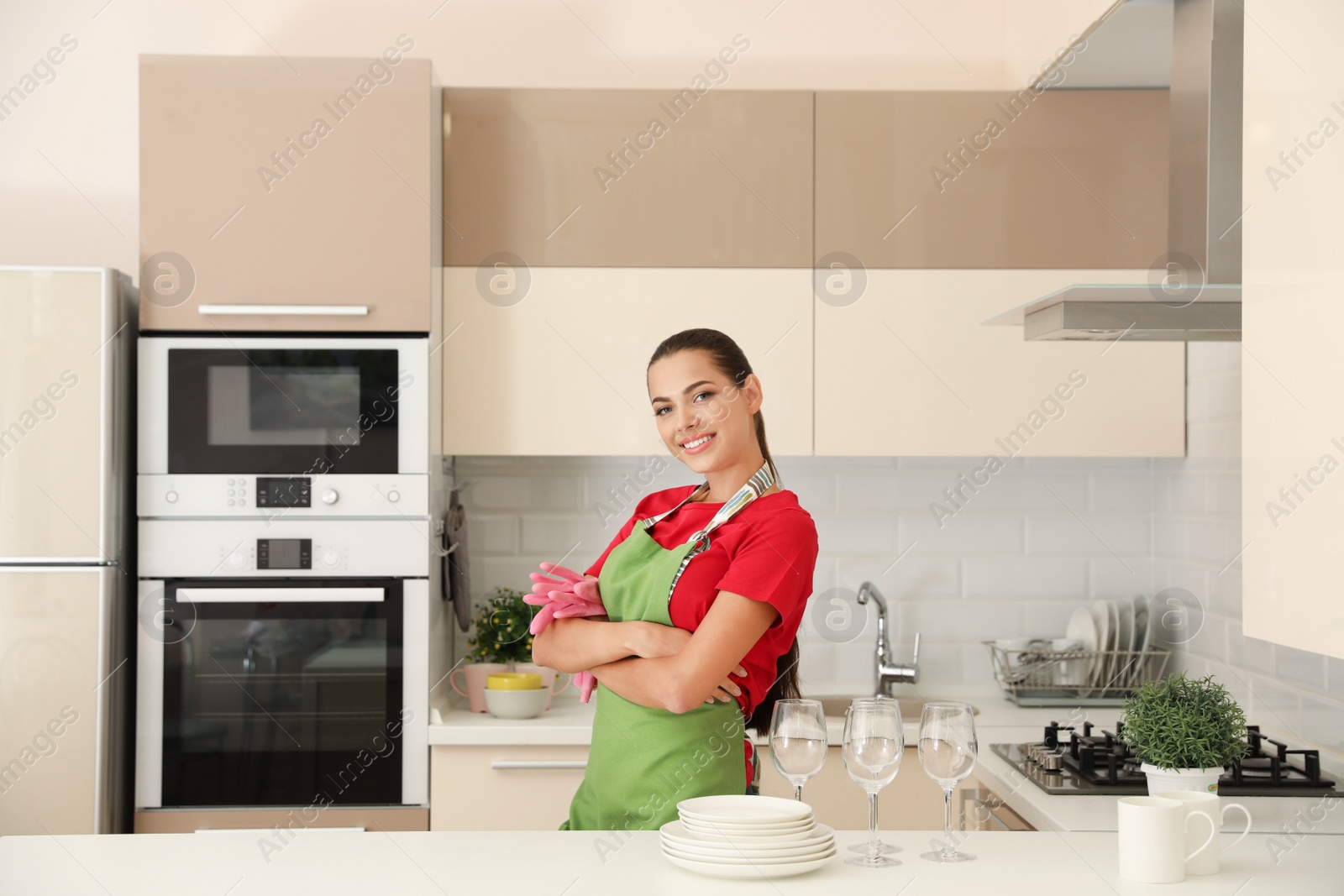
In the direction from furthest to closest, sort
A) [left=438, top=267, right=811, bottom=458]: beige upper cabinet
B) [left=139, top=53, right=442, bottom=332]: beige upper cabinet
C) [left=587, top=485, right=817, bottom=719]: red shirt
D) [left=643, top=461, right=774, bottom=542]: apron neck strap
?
[left=438, top=267, right=811, bottom=458]: beige upper cabinet
[left=139, top=53, right=442, bottom=332]: beige upper cabinet
[left=643, top=461, right=774, bottom=542]: apron neck strap
[left=587, top=485, right=817, bottom=719]: red shirt

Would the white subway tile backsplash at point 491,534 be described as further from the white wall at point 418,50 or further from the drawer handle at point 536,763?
the white wall at point 418,50

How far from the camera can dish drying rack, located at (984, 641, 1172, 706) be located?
279cm

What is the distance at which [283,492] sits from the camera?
251 centimetres

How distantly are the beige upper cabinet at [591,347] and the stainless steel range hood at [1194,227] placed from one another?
30.7 inches

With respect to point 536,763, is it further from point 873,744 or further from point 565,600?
point 873,744

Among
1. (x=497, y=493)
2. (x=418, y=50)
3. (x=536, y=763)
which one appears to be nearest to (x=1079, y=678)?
(x=536, y=763)

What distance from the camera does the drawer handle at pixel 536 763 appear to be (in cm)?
250

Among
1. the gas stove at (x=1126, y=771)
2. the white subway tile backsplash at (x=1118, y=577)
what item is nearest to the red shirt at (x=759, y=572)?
the gas stove at (x=1126, y=771)

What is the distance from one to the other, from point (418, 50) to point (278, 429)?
1.17m

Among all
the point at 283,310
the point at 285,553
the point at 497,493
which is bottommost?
the point at 285,553

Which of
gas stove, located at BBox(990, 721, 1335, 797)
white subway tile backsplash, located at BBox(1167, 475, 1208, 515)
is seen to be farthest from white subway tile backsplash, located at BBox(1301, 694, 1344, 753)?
white subway tile backsplash, located at BBox(1167, 475, 1208, 515)

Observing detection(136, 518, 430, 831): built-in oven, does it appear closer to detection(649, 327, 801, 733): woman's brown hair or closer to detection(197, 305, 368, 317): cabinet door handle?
detection(197, 305, 368, 317): cabinet door handle

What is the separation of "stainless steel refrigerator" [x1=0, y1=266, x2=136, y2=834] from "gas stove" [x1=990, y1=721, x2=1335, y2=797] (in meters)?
1.94

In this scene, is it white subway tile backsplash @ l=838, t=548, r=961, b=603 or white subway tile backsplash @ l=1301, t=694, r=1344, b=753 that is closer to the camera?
white subway tile backsplash @ l=1301, t=694, r=1344, b=753
